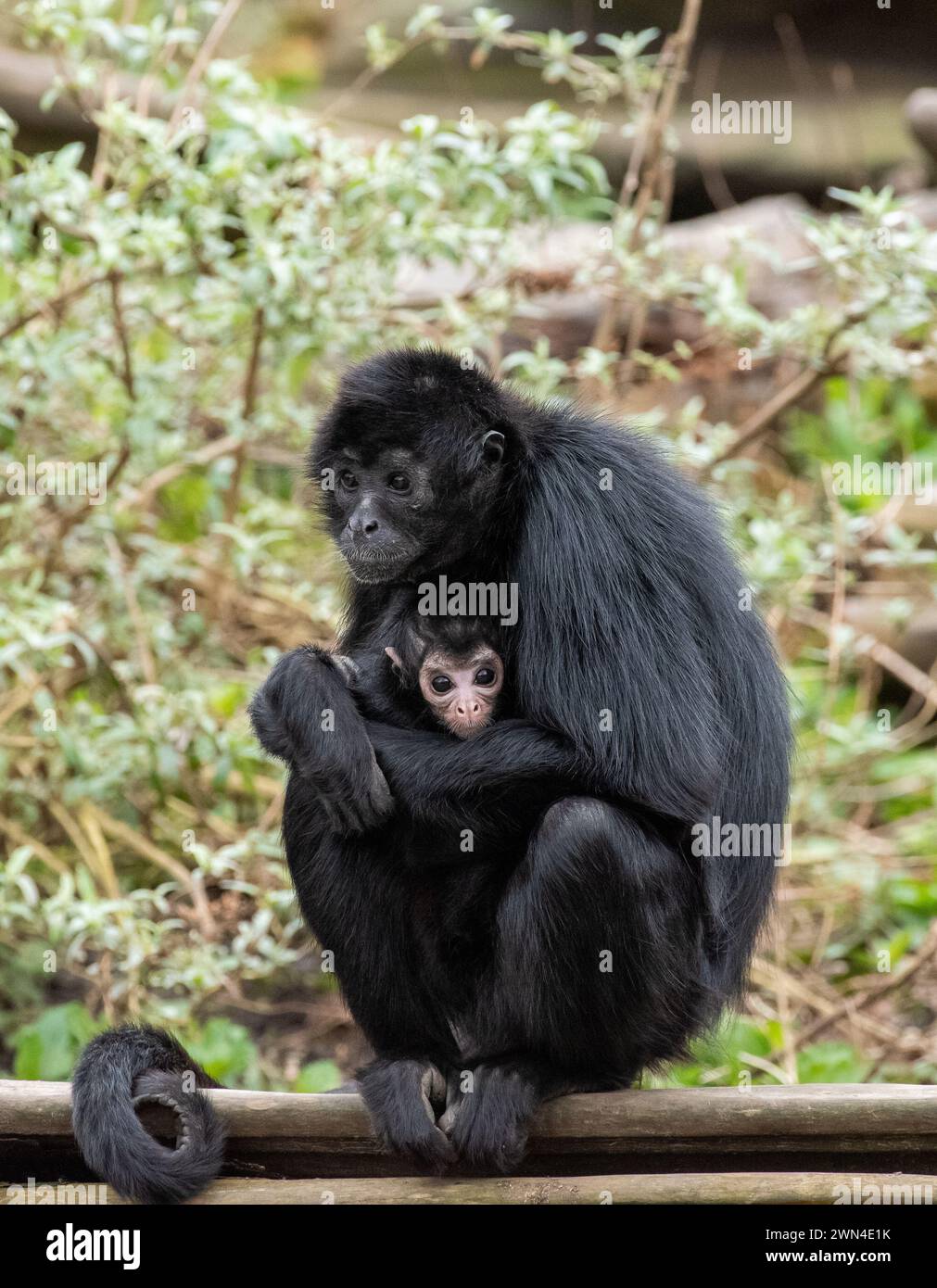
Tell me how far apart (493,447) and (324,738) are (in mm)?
1238

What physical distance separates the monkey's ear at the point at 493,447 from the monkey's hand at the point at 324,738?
96 centimetres

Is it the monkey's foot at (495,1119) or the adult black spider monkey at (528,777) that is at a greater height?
the adult black spider monkey at (528,777)

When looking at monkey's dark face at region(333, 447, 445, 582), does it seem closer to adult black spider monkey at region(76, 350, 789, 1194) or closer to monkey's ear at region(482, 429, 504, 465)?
adult black spider monkey at region(76, 350, 789, 1194)

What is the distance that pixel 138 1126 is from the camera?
4668 millimetres

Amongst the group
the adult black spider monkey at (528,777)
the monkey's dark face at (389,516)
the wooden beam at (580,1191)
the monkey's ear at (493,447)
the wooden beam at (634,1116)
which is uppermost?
the monkey's ear at (493,447)

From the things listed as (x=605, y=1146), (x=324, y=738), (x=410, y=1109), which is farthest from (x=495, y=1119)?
(x=324, y=738)

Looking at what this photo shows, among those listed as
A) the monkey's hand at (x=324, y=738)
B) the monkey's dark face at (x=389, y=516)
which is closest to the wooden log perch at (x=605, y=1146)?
the monkey's hand at (x=324, y=738)

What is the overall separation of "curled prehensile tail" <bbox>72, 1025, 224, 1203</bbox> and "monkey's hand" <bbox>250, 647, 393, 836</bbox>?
100 cm

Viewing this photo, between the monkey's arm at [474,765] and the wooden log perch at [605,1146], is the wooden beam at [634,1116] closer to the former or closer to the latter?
the wooden log perch at [605,1146]

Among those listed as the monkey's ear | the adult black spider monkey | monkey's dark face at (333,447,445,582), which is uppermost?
the monkey's ear

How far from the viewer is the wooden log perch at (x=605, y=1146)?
4668 millimetres

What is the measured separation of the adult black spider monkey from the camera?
465 cm

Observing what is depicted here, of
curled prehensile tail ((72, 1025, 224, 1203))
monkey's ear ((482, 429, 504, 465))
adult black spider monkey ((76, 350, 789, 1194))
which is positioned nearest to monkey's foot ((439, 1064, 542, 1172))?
adult black spider monkey ((76, 350, 789, 1194))

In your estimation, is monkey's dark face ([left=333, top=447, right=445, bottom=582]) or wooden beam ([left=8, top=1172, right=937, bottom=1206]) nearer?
wooden beam ([left=8, top=1172, right=937, bottom=1206])
